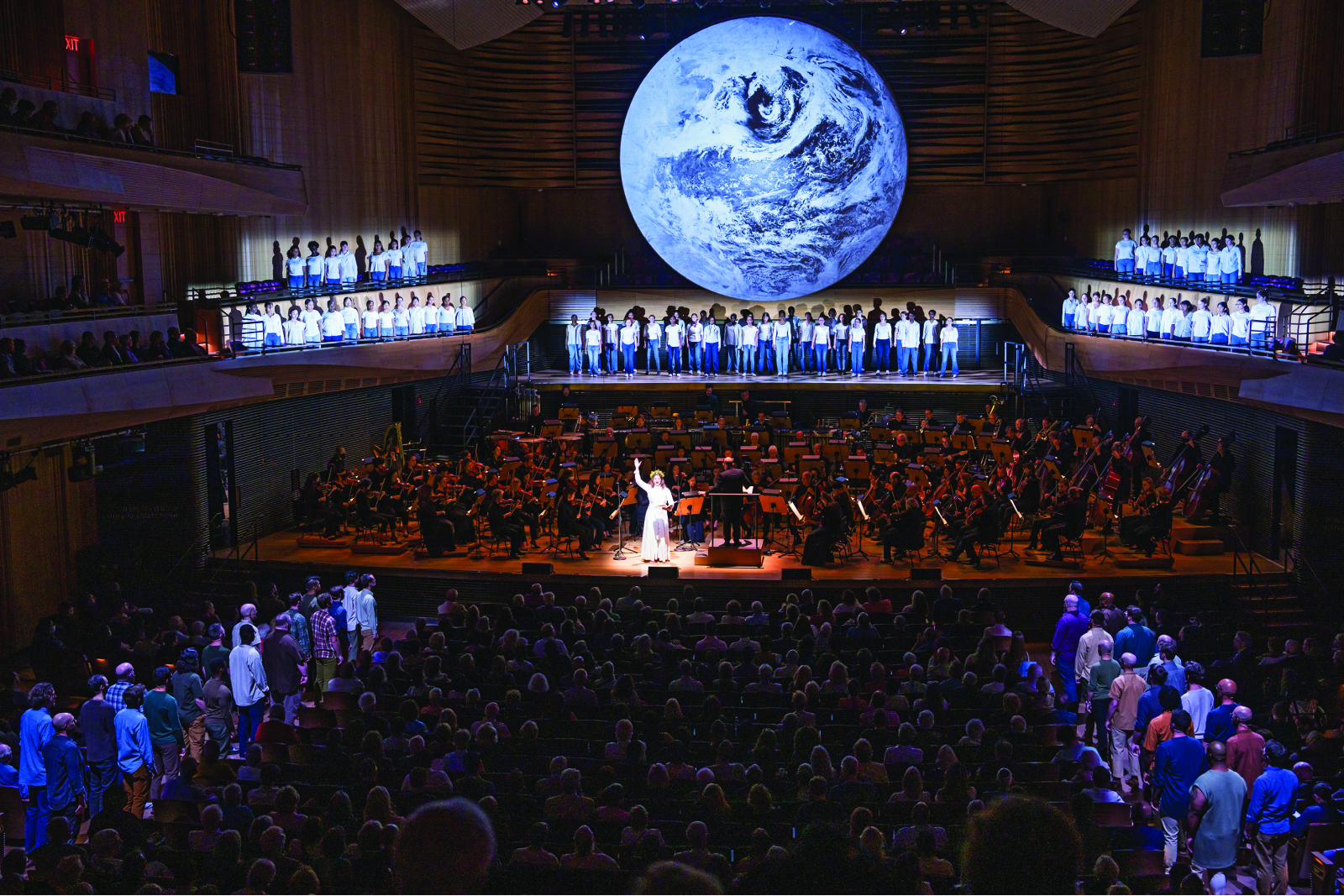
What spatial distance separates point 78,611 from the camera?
51.6 ft

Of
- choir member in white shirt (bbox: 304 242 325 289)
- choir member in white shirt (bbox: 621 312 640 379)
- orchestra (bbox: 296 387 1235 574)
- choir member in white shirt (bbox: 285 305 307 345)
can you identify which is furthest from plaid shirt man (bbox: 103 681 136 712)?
choir member in white shirt (bbox: 621 312 640 379)

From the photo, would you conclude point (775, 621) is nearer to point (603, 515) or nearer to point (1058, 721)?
point (1058, 721)

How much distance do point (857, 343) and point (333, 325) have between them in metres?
11.2

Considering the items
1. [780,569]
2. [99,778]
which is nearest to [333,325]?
[780,569]

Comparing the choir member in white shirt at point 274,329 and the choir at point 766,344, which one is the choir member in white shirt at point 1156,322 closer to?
the choir at point 766,344

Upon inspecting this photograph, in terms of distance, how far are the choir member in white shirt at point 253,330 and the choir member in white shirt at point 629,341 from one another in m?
8.90

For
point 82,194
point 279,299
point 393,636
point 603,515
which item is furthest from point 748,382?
point 82,194

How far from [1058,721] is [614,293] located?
21.0 meters

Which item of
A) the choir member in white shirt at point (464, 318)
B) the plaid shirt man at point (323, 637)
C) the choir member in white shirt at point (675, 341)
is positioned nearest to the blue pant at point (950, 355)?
the choir member in white shirt at point (675, 341)

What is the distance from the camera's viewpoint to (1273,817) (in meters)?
9.38

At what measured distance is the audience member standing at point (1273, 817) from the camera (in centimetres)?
929

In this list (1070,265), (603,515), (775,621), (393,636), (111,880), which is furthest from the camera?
(1070,265)

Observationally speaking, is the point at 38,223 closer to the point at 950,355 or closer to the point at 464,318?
the point at 464,318

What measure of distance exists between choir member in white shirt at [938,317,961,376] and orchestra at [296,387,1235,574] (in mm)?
4979
